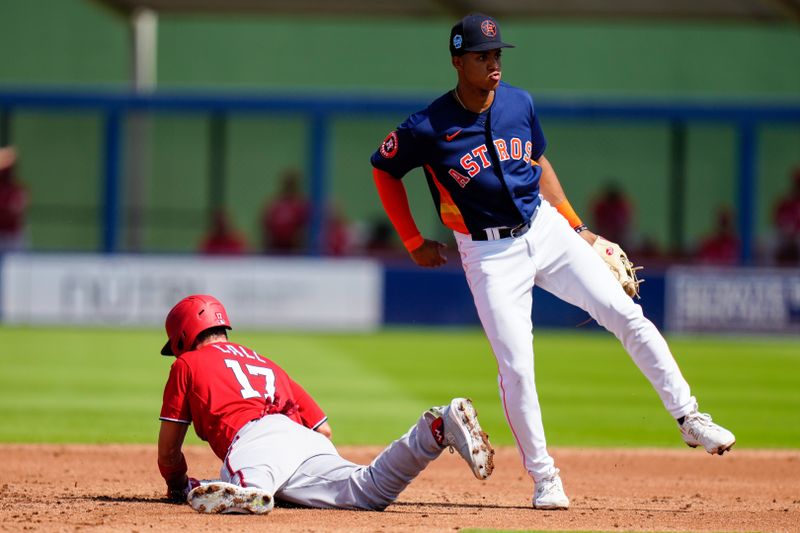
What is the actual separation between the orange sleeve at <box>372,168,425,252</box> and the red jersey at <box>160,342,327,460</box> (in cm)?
88

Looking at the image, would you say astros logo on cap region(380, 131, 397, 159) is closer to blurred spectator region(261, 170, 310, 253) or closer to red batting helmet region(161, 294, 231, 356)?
red batting helmet region(161, 294, 231, 356)

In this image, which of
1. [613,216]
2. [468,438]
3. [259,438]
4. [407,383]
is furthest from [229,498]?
[613,216]

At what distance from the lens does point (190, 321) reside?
18.4 ft

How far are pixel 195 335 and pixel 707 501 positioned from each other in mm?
2620

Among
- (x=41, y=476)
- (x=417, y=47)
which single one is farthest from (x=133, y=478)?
(x=417, y=47)

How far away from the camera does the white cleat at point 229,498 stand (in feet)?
16.9

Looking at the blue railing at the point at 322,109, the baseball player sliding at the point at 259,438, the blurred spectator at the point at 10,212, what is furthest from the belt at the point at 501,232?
the blurred spectator at the point at 10,212

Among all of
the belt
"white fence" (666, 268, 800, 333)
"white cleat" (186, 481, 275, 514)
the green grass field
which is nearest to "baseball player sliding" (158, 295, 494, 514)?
"white cleat" (186, 481, 275, 514)

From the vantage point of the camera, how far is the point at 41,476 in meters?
6.82

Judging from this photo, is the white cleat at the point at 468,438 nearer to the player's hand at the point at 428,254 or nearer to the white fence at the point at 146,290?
the player's hand at the point at 428,254

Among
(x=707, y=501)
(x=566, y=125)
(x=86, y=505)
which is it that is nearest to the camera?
(x=86, y=505)

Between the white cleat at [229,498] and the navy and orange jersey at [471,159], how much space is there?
58.6 inches

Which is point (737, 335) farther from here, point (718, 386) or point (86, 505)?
point (86, 505)

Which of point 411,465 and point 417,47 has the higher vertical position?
point 417,47
